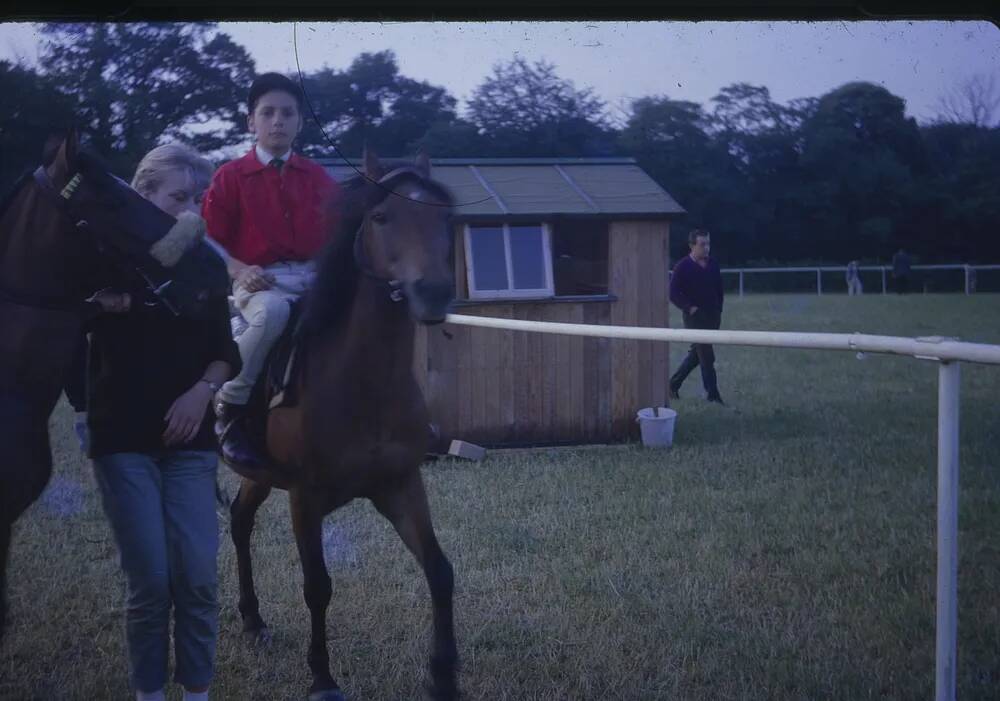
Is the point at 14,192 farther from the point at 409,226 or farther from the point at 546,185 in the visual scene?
the point at 546,185

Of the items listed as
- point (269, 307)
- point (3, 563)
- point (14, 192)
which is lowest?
point (3, 563)

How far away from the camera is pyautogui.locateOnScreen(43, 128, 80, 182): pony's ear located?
7.58 feet

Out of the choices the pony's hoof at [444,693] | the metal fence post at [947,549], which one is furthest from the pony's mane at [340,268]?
the metal fence post at [947,549]

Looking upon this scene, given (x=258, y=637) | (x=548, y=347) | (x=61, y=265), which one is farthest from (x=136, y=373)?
(x=548, y=347)

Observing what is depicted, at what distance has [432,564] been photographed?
2.91 m

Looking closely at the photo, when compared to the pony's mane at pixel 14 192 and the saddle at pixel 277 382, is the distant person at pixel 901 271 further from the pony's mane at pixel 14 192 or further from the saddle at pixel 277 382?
the pony's mane at pixel 14 192

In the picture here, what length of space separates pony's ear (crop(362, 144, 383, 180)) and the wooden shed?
156cm

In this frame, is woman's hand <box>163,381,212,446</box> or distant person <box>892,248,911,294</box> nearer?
woman's hand <box>163,381,212,446</box>

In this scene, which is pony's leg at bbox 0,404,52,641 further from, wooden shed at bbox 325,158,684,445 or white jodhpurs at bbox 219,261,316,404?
wooden shed at bbox 325,158,684,445

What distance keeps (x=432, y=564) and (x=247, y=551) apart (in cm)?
96

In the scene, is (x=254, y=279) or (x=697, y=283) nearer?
(x=254, y=279)

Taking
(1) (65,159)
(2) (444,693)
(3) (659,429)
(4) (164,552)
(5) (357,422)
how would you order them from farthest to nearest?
(3) (659,429), (5) (357,422), (2) (444,693), (4) (164,552), (1) (65,159)

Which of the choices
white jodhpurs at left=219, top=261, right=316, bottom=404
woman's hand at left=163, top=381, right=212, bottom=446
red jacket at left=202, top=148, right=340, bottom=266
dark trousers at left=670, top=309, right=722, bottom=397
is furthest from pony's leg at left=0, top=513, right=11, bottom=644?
dark trousers at left=670, top=309, right=722, bottom=397

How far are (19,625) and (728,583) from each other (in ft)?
8.54
